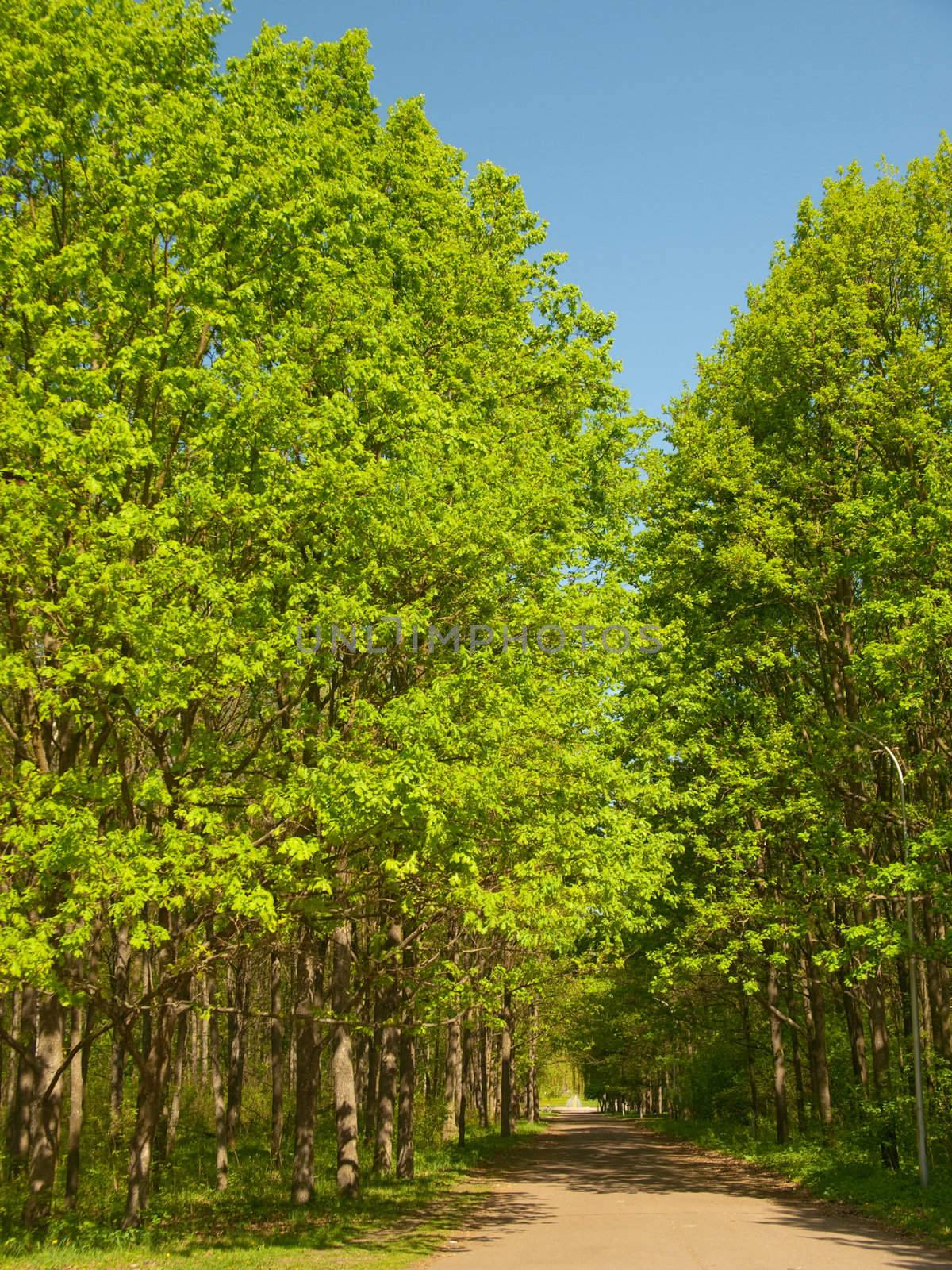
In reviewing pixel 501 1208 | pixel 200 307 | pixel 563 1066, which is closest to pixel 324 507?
pixel 200 307

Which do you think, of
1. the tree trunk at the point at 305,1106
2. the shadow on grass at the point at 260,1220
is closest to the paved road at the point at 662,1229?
the shadow on grass at the point at 260,1220

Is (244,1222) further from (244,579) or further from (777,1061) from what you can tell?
(777,1061)

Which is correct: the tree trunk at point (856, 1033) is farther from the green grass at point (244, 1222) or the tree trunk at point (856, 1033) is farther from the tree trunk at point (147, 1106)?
the tree trunk at point (147, 1106)

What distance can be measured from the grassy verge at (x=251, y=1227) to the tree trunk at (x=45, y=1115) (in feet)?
1.02

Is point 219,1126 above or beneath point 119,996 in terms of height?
beneath

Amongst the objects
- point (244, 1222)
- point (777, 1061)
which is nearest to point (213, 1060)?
point (244, 1222)

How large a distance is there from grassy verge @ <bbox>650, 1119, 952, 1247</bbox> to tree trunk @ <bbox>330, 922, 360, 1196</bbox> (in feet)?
30.5

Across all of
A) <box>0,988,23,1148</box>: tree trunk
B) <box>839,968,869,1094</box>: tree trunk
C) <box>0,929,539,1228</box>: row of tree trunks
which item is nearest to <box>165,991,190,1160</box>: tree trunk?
<box>0,929,539,1228</box>: row of tree trunks

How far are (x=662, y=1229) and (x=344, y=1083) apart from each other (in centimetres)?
628

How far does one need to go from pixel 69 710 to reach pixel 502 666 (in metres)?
6.36

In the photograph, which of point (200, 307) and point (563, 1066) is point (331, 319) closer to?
point (200, 307)

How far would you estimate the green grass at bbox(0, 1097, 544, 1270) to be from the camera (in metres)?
12.9

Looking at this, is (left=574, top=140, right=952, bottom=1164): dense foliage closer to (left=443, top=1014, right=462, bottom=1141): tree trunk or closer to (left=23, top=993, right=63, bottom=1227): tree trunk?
(left=443, top=1014, right=462, bottom=1141): tree trunk

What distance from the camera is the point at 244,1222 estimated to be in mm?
17172
